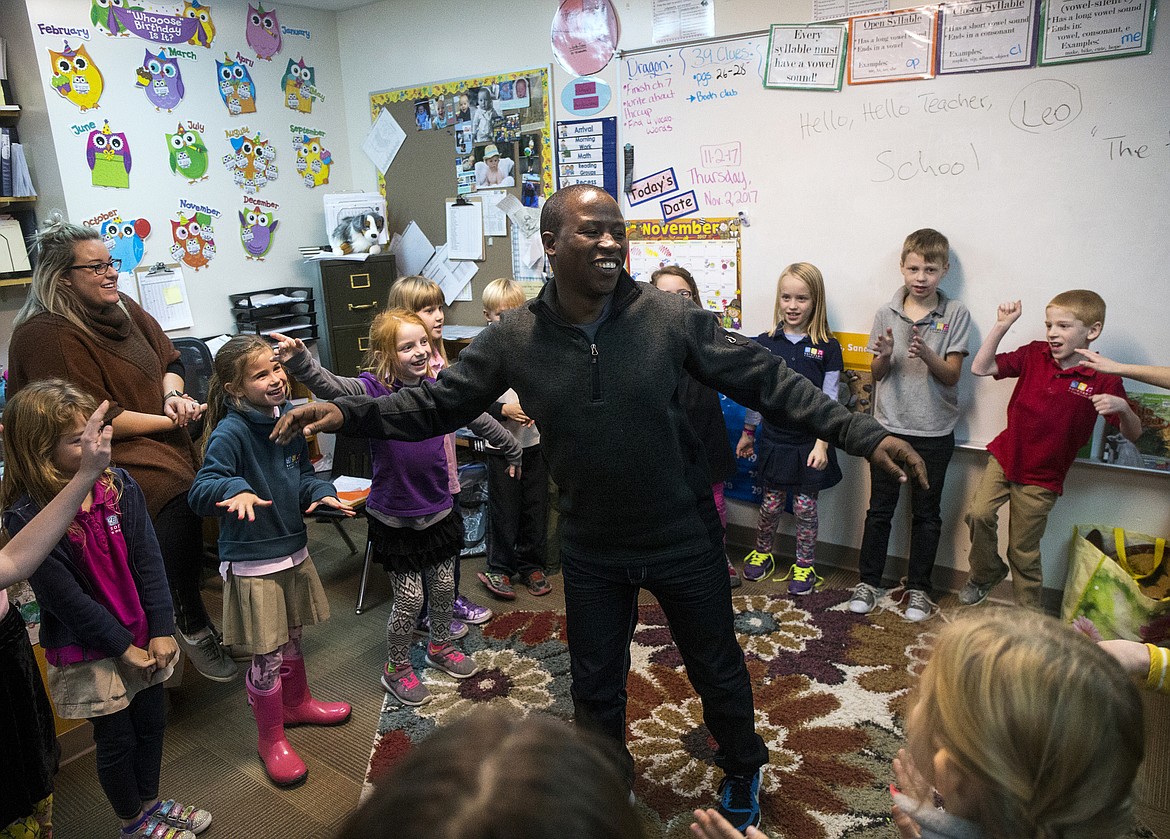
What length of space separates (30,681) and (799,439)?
252cm

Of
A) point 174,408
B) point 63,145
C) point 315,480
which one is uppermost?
point 63,145

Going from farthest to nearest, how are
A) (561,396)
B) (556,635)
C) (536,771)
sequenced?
(556,635)
(561,396)
(536,771)

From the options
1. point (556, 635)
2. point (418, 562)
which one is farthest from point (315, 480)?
point (556, 635)

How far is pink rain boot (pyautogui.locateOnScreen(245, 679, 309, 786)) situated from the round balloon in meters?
2.80

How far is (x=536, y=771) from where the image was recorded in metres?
0.52

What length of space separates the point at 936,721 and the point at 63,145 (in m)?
4.10

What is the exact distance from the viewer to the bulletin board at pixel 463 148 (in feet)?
12.7

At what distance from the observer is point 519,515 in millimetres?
3400

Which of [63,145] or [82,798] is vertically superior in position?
[63,145]

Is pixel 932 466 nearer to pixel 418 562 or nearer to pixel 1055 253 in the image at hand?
pixel 1055 253

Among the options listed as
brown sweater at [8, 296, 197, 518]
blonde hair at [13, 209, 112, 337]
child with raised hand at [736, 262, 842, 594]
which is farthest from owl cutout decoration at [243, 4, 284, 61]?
child with raised hand at [736, 262, 842, 594]

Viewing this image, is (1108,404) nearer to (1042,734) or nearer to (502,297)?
(1042,734)

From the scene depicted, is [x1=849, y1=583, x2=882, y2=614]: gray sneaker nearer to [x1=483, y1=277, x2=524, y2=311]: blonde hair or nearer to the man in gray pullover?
the man in gray pullover

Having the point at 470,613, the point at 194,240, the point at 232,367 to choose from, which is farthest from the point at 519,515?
the point at 194,240
